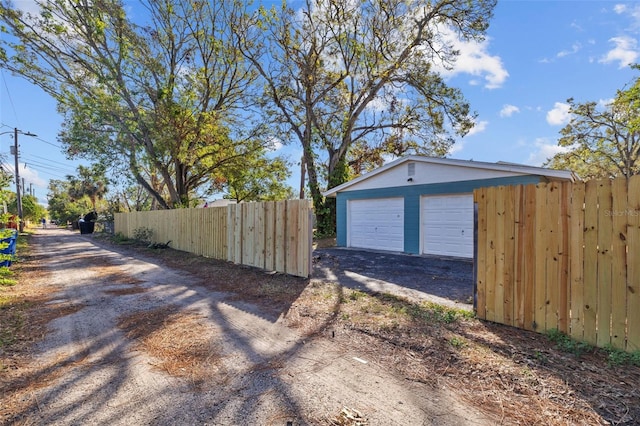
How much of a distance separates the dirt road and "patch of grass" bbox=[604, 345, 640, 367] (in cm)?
159

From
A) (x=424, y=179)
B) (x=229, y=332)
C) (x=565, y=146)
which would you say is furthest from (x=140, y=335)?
(x=565, y=146)

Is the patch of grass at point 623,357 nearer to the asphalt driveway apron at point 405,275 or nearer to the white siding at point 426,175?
the asphalt driveway apron at point 405,275

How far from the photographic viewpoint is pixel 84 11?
511 inches

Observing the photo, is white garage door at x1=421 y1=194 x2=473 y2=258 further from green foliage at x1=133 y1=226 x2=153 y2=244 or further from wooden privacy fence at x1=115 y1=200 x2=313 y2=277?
green foliage at x1=133 y1=226 x2=153 y2=244

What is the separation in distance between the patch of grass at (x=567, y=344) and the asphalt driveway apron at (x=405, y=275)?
1.38m

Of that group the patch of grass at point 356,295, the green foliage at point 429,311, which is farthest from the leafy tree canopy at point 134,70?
the green foliage at point 429,311

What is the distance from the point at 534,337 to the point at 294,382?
2.59m

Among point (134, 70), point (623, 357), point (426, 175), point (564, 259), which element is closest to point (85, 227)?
point (134, 70)

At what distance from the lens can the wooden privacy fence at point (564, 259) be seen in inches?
113

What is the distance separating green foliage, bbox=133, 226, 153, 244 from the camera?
50.6 feet

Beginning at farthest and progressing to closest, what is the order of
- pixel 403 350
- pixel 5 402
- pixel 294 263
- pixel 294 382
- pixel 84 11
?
1. pixel 84 11
2. pixel 294 263
3. pixel 403 350
4. pixel 294 382
5. pixel 5 402

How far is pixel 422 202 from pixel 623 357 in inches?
318

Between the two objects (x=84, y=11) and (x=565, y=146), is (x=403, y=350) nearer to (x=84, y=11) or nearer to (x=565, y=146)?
(x=84, y=11)

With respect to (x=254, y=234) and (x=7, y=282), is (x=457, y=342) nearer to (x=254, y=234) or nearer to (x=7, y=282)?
(x=254, y=234)
